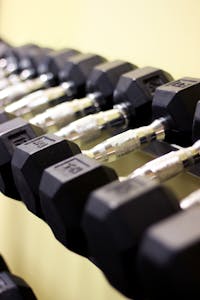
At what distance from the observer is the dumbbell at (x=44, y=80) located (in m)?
0.80

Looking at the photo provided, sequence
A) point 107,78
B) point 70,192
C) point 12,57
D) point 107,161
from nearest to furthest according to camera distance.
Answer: point 70,192
point 107,161
point 107,78
point 12,57

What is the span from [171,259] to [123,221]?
0.05 meters

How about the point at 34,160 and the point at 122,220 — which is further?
the point at 34,160

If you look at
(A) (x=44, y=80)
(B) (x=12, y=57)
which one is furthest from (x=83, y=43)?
(B) (x=12, y=57)

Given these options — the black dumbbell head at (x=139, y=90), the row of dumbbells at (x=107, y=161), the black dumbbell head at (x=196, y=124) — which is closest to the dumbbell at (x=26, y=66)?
the row of dumbbells at (x=107, y=161)

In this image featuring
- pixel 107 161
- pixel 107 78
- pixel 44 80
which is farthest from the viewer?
pixel 44 80

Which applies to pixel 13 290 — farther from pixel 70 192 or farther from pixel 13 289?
pixel 70 192

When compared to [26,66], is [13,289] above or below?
below

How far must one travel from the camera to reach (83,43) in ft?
2.74

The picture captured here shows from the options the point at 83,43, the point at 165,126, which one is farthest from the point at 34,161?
the point at 83,43

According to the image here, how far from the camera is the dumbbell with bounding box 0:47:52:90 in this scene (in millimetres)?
881

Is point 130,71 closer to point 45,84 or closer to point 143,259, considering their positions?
point 45,84

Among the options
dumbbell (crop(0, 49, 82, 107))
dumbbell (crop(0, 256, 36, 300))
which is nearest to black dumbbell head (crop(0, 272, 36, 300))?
dumbbell (crop(0, 256, 36, 300))

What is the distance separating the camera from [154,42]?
669mm
